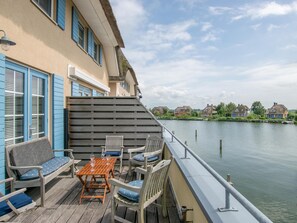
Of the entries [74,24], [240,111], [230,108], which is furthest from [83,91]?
[240,111]

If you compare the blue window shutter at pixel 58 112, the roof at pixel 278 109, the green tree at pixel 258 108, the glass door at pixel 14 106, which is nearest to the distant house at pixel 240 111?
the green tree at pixel 258 108

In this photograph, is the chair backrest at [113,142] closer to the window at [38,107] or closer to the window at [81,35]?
the window at [38,107]

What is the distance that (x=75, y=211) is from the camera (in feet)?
10.5

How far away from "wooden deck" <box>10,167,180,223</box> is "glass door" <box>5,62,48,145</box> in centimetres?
114

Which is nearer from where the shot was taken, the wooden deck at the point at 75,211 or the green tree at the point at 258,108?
the wooden deck at the point at 75,211

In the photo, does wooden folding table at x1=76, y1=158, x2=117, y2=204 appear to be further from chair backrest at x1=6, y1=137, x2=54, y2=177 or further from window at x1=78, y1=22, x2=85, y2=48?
window at x1=78, y1=22, x2=85, y2=48

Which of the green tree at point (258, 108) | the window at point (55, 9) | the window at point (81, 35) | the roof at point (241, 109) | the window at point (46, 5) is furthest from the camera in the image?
the roof at point (241, 109)

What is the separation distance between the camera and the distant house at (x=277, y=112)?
90.6m

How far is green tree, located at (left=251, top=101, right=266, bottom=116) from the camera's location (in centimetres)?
9393

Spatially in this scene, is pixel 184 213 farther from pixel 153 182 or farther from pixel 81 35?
pixel 81 35

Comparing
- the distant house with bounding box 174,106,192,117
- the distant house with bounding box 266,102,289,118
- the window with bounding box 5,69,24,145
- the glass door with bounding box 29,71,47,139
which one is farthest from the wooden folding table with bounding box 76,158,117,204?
the distant house with bounding box 174,106,192,117

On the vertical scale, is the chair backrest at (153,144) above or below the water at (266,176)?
above

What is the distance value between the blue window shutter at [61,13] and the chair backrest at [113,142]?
125 inches

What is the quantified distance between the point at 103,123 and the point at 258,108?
103 meters
